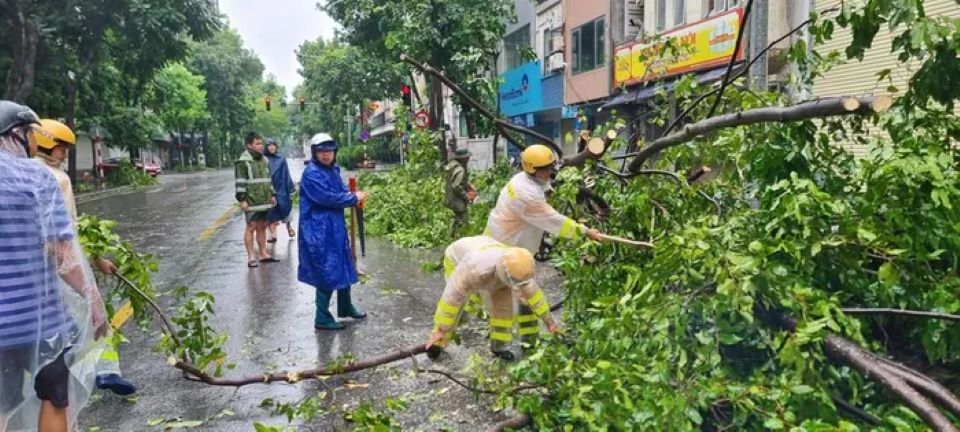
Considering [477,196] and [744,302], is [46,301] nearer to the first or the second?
[744,302]

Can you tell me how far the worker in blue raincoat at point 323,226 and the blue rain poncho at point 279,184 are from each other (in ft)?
11.0

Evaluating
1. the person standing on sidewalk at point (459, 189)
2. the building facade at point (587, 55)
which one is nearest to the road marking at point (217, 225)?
the person standing on sidewalk at point (459, 189)

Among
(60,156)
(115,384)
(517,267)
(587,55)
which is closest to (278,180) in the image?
(115,384)

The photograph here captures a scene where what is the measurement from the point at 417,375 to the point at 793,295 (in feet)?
8.18

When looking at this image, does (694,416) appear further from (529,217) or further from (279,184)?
(279,184)

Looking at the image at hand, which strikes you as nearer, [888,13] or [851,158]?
[888,13]


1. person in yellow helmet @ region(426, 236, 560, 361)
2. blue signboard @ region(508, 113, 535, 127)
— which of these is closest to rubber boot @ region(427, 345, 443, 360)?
person in yellow helmet @ region(426, 236, 560, 361)

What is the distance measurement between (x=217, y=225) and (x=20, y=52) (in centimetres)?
676

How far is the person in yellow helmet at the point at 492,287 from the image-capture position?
4324 mm

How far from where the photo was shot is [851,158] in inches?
158

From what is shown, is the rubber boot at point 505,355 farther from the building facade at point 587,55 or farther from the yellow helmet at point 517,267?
the building facade at point 587,55

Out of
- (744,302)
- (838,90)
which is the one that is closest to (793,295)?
(744,302)

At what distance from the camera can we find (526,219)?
14.6 feet

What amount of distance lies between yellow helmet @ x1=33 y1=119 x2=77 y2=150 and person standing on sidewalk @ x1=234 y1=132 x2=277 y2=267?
4640 mm
